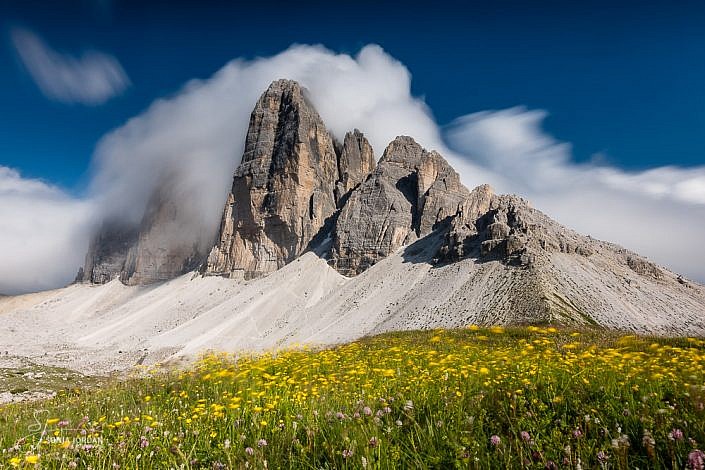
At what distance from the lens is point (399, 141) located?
457ft

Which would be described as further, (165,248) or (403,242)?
(165,248)

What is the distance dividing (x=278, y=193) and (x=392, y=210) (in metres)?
40.4

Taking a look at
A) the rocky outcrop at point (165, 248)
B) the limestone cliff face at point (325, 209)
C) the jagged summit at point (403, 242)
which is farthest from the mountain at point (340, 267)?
the rocky outcrop at point (165, 248)

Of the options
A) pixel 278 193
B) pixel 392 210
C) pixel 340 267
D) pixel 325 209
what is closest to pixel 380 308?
pixel 340 267

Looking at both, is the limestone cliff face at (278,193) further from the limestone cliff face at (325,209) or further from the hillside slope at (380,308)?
the hillside slope at (380,308)

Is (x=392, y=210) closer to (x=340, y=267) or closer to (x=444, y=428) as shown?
(x=340, y=267)

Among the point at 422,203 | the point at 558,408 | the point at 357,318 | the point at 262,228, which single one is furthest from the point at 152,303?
the point at 558,408

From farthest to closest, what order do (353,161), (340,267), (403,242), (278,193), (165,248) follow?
(165,248) → (353,161) → (278,193) → (403,242) → (340,267)

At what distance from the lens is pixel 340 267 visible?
356 ft

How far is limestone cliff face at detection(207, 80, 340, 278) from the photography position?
130875 millimetres

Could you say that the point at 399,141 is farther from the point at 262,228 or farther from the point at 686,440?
the point at 686,440

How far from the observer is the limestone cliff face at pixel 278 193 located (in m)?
131

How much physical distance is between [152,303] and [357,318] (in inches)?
2903

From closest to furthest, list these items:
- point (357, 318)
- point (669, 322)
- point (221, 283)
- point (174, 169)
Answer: point (669, 322)
point (357, 318)
point (221, 283)
point (174, 169)
